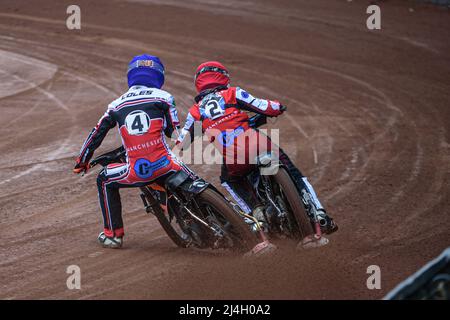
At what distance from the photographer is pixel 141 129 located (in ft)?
23.6

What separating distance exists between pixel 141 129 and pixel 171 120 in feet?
1.12

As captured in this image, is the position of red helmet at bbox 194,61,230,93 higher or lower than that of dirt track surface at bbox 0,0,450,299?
higher

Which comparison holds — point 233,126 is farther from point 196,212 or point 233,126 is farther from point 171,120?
point 196,212

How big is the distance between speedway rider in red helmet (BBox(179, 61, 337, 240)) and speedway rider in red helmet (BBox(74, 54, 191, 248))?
264 mm

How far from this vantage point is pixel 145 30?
66.2ft

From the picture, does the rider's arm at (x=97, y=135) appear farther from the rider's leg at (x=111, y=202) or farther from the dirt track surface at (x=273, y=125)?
the dirt track surface at (x=273, y=125)

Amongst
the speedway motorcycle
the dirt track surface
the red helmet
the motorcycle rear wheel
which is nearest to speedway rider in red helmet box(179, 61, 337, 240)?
the red helmet

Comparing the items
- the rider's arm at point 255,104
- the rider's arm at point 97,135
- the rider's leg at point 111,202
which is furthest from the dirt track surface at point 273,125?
the rider's arm at point 255,104

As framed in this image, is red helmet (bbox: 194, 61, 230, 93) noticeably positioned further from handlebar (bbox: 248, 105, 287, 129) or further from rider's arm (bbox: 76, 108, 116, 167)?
rider's arm (bbox: 76, 108, 116, 167)

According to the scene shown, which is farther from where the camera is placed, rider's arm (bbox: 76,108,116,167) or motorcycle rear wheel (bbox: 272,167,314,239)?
rider's arm (bbox: 76,108,116,167)

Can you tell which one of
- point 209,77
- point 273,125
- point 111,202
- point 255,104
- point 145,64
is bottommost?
point 273,125

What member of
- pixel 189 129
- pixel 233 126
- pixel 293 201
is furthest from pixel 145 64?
pixel 293 201

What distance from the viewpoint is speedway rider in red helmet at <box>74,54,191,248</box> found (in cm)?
723
